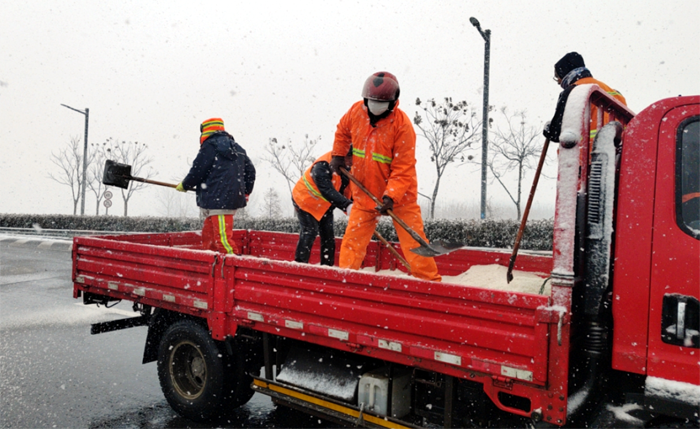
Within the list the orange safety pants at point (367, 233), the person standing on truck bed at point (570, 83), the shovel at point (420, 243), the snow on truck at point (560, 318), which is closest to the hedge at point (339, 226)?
the shovel at point (420, 243)

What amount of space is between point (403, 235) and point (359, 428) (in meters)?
1.37

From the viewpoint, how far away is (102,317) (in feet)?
22.4

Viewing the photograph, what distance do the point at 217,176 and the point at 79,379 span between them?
2280mm

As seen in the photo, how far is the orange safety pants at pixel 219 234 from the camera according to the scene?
215 inches

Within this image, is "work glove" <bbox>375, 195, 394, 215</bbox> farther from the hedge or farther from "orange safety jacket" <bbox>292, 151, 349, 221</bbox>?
the hedge

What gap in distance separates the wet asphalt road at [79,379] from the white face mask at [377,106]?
85.9 inches

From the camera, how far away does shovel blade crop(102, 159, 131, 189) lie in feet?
19.0

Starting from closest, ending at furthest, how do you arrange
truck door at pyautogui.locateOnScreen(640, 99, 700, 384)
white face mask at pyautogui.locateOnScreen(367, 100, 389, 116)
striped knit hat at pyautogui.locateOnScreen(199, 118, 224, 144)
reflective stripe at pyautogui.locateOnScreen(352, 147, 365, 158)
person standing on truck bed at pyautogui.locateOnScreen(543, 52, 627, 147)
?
1. truck door at pyautogui.locateOnScreen(640, 99, 700, 384)
2. person standing on truck bed at pyautogui.locateOnScreen(543, 52, 627, 147)
3. white face mask at pyautogui.locateOnScreen(367, 100, 389, 116)
4. reflective stripe at pyautogui.locateOnScreen(352, 147, 365, 158)
5. striped knit hat at pyautogui.locateOnScreen(199, 118, 224, 144)

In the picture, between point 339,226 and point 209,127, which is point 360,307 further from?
point 339,226

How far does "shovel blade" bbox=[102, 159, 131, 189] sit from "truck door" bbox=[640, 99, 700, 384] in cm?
504

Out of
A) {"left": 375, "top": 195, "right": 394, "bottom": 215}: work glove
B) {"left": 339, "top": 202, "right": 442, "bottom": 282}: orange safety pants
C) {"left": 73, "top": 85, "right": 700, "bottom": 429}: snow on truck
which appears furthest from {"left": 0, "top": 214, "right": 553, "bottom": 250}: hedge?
{"left": 73, "top": 85, "right": 700, "bottom": 429}: snow on truck

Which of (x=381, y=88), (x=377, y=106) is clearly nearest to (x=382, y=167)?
(x=377, y=106)

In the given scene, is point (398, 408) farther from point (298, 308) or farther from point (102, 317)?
point (102, 317)

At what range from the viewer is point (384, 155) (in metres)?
3.91
